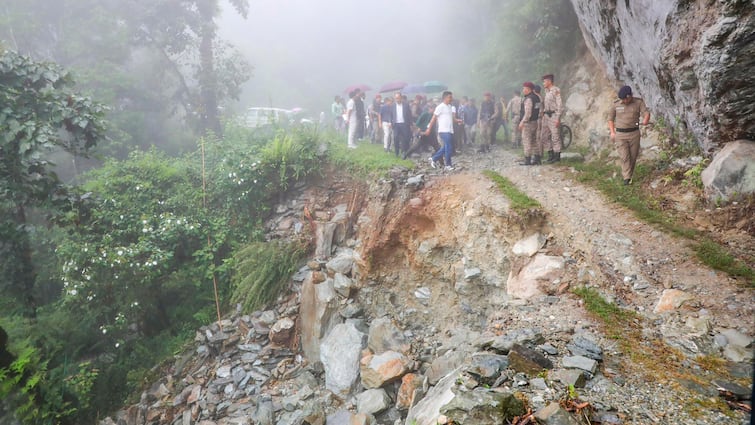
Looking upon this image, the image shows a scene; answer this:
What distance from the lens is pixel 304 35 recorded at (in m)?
48.6

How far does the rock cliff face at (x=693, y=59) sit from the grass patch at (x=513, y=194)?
2811mm

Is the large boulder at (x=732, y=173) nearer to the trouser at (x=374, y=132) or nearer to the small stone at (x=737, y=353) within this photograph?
the small stone at (x=737, y=353)

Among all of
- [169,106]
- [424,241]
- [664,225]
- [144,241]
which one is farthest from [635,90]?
[169,106]

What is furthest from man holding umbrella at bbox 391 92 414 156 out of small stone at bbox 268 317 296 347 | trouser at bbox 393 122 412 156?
small stone at bbox 268 317 296 347

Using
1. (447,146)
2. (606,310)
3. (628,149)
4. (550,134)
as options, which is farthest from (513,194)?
(550,134)

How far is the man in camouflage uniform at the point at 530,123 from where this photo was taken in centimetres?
924

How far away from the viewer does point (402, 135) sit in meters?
11.2

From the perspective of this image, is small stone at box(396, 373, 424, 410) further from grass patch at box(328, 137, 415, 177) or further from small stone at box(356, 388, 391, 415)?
grass patch at box(328, 137, 415, 177)

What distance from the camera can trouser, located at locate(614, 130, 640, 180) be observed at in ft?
23.6

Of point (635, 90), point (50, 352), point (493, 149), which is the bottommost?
point (50, 352)

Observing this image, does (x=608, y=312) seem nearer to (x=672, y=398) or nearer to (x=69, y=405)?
(x=672, y=398)

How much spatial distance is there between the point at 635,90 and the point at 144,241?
11.7 m

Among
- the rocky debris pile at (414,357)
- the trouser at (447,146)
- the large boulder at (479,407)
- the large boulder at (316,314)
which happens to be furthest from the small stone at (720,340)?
the trouser at (447,146)

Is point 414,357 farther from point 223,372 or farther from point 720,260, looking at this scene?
point 223,372
